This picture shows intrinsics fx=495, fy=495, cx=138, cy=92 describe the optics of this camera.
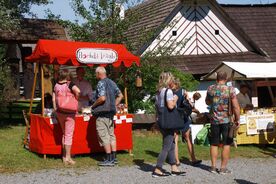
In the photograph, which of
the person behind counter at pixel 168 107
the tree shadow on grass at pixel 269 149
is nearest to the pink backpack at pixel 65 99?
the person behind counter at pixel 168 107

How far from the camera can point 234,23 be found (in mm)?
21562

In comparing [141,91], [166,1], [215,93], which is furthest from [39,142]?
[166,1]

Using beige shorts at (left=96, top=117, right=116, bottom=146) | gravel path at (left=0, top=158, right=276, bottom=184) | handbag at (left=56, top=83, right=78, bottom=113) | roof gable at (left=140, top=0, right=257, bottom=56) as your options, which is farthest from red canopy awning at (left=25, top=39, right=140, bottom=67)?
roof gable at (left=140, top=0, right=257, bottom=56)

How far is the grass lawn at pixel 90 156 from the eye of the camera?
9203 millimetres

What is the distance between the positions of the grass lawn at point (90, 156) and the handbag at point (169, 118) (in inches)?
71.2

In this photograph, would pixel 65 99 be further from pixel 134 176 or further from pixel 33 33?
pixel 33 33

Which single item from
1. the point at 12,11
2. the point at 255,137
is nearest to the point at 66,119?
the point at 255,137

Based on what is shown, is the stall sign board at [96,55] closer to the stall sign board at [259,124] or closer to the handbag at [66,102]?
the handbag at [66,102]

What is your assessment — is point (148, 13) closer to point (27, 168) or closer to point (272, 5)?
point (27, 168)

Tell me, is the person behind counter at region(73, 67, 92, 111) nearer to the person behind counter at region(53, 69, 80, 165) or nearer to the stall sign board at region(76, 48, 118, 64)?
the stall sign board at region(76, 48, 118, 64)

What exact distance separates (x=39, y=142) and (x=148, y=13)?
9021mm

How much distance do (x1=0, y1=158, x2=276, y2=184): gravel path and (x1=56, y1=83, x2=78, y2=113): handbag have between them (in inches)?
43.7

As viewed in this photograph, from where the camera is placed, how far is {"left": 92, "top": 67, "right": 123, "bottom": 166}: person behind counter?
916 centimetres

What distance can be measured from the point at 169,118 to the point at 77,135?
2.49m
